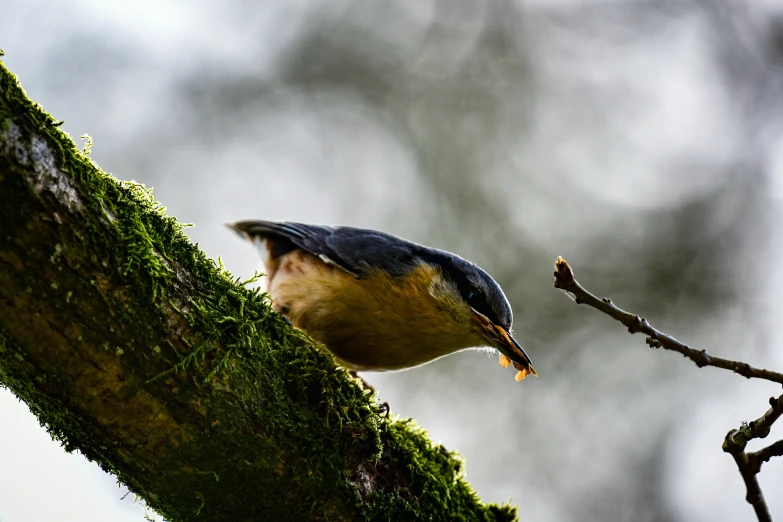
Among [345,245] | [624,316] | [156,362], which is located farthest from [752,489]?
[345,245]

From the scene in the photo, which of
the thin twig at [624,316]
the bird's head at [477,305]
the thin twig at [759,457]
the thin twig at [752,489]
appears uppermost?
the bird's head at [477,305]

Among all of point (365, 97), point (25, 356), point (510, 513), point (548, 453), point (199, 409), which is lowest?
point (25, 356)

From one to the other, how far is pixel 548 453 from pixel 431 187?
153 inches

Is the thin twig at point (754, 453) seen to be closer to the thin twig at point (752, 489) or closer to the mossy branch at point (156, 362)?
the thin twig at point (752, 489)

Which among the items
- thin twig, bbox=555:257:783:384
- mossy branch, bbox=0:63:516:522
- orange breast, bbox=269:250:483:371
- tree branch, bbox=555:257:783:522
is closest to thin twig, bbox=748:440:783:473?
tree branch, bbox=555:257:783:522

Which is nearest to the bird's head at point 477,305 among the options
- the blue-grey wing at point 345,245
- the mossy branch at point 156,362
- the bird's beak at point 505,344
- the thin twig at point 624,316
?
the bird's beak at point 505,344

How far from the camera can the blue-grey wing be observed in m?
3.89

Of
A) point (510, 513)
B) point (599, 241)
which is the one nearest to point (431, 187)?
point (599, 241)

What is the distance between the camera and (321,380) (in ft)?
8.30

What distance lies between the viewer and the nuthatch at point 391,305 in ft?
12.0

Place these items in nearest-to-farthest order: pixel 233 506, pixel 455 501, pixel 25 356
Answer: pixel 25 356
pixel 233 506
pixel 455 501

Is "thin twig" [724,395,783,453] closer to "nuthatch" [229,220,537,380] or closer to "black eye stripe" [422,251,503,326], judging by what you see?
"nuthatch" [229,220,537,380]

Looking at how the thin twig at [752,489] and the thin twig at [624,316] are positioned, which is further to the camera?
the thin twig at [624,316]

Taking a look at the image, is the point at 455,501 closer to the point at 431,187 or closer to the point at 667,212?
the point at 431,187
